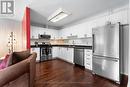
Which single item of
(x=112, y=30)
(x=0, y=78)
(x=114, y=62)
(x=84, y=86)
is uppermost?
(x=112, y=30)

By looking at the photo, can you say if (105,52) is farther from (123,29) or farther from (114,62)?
(123,29)

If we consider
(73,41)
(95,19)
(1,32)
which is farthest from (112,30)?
(1,32)

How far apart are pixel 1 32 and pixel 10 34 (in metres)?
0.45

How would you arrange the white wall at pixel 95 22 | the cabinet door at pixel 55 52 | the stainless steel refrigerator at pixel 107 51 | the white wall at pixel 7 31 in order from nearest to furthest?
the stainless steel refrigerator at pixel 107 51, the white wall at pixel 95 22, the white wall at pixel 7 31, the cabinet door at pixel 55 52

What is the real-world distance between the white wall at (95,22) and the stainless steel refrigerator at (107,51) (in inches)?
24.7

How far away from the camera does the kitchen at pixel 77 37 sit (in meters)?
3.62

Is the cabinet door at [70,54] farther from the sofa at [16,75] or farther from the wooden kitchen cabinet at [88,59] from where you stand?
the sofa at [16,75]

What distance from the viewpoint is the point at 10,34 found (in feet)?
18.8

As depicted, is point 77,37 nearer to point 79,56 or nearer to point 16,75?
point 79,56

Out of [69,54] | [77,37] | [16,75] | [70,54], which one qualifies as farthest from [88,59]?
[16,75]

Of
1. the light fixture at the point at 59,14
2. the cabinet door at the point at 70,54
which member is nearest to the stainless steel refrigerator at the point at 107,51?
the light fixture at the point at 59,14

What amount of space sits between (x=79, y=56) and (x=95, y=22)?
5.76 feet

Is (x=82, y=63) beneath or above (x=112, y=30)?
beneath

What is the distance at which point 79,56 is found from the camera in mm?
4945
